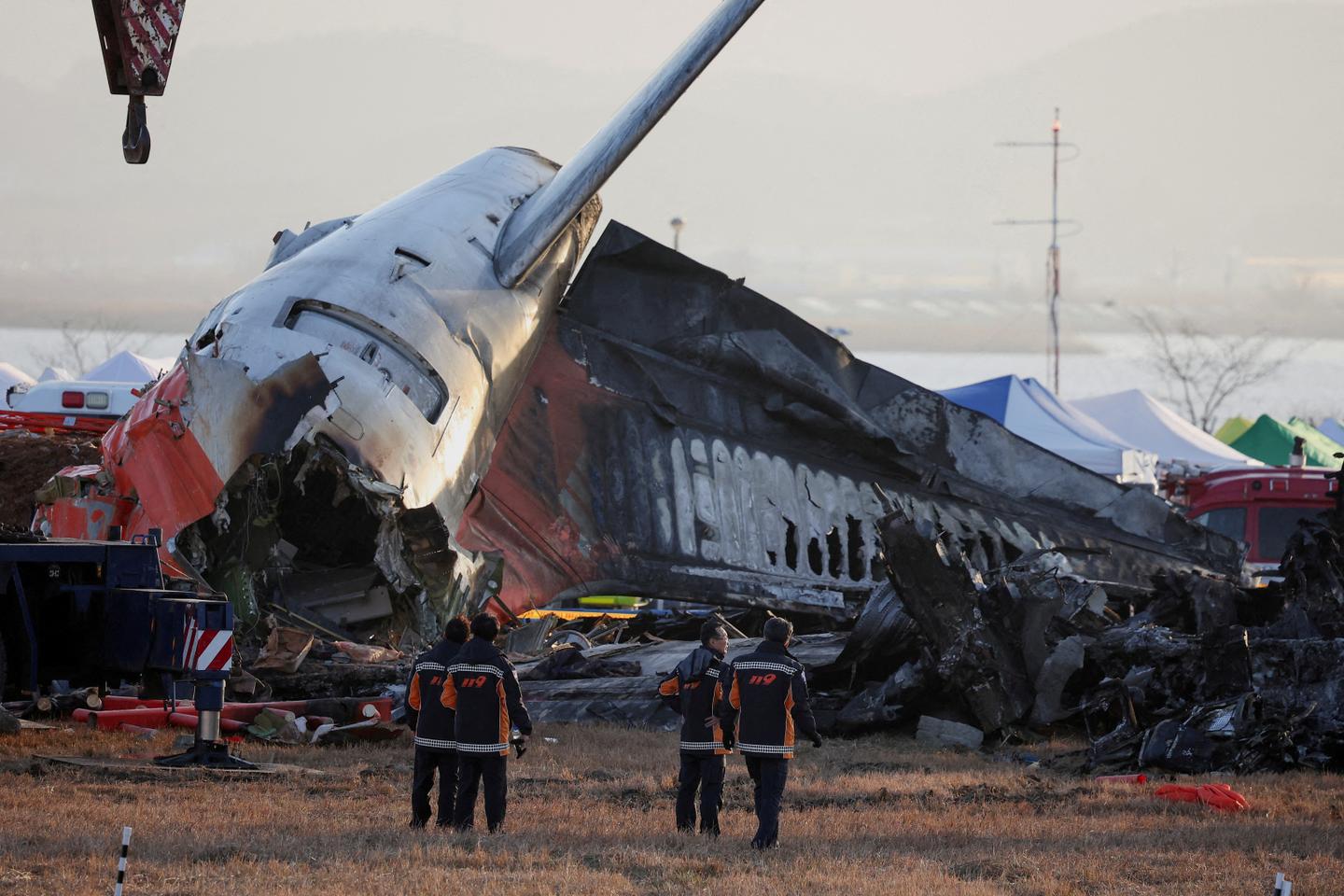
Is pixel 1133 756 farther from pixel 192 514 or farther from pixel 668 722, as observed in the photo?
pixel 192 514

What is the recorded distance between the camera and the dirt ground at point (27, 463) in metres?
24.4

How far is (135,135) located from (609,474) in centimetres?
1110

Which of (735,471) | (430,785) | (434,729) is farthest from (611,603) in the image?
(434,729)

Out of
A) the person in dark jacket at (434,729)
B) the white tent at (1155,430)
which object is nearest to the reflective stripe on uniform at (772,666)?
the person in dark jacket at (434,729)

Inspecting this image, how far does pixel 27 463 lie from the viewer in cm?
2508

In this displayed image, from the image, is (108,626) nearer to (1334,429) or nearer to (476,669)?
(476,669)

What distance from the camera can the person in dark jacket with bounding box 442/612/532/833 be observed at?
966 cm

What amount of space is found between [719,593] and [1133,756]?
9608 mm

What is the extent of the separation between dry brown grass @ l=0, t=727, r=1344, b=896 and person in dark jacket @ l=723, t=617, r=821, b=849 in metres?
0.28

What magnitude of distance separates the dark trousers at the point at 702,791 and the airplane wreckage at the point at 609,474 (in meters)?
5.06

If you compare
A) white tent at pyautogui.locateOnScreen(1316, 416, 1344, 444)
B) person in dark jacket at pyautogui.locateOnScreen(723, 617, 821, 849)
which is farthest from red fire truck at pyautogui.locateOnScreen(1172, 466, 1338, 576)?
white tent at pyautogui.locateOnScreen(1316, 416, 1344, 444)

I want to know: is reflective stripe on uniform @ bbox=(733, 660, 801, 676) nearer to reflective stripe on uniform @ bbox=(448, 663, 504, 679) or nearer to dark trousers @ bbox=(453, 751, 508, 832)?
reflective stripe on uniform @ bbox=(448, 663, 504, 679)

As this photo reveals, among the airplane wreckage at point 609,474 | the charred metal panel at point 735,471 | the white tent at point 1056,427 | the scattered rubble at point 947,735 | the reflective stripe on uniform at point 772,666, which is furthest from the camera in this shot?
the white tent at point 1056,427

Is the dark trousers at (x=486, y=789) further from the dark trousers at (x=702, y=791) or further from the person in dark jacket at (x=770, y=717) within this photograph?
the person in dark jacket at (x=770, y=717)
